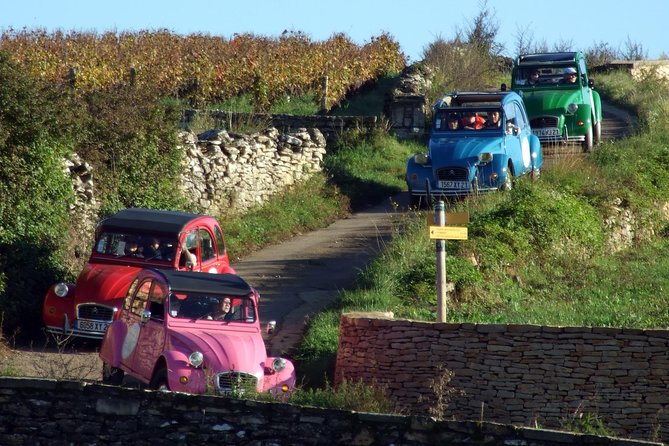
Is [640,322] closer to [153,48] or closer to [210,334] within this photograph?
[210,334]

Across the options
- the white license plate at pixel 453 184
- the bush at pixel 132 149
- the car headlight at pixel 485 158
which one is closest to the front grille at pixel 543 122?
the car headlight at pixel 485 158

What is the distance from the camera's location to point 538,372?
1253cm

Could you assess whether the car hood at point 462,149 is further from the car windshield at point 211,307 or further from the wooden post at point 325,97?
the wooden post at point 325,97

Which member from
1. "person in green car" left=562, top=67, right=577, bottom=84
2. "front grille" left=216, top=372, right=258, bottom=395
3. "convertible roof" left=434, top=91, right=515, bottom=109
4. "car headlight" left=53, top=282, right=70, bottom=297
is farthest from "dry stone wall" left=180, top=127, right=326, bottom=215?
"front grille" left=216, top=372, right=258, bottom=395

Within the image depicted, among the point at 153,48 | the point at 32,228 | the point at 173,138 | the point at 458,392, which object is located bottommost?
the point at 458,392

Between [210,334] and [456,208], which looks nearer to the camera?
[210,334]

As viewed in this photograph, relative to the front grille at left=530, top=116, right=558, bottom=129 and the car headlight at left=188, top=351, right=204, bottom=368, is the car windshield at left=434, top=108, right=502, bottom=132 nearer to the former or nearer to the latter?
the front grille at left=530, top=116, right=558, bottom=129

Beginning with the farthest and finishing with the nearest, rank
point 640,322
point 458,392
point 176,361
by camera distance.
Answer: point 640,322
point 458,392
point 176,361

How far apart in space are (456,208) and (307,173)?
509cm

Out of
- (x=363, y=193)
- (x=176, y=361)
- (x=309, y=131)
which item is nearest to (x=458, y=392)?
(x=176, y=361)

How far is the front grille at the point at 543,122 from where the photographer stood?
2642 centimetres

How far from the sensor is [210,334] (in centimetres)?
1221

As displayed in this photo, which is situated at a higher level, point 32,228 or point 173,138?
point 173,138

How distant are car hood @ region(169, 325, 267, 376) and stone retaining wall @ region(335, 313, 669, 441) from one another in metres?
1.47
